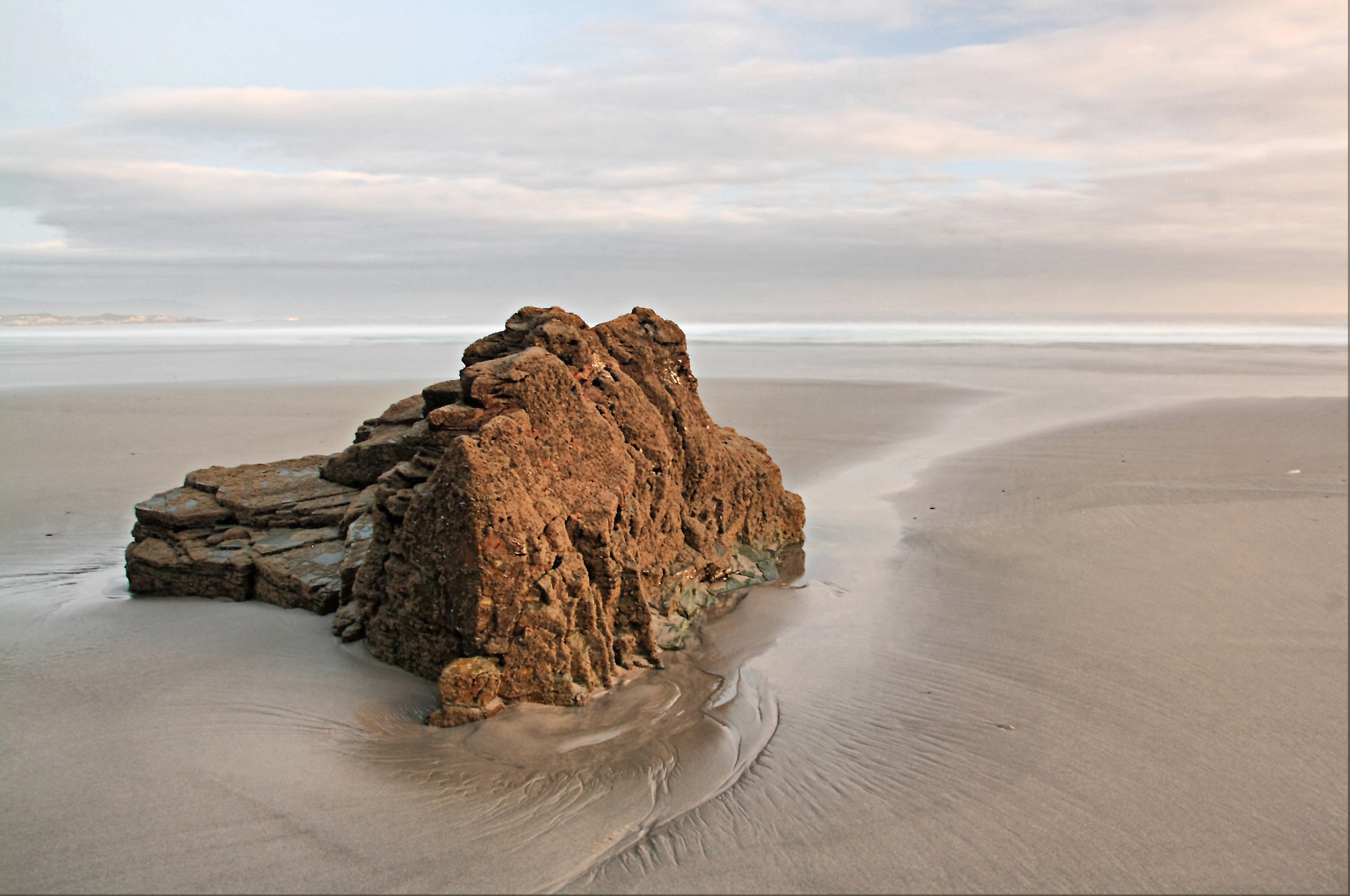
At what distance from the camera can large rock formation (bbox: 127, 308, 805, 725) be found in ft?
14.5

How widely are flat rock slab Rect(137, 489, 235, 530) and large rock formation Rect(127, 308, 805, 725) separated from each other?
0.01 meters

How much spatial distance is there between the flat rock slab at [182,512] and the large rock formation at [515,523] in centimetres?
1

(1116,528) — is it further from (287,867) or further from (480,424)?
(287,867)

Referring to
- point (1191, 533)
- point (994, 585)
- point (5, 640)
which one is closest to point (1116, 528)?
point (1191, 533)

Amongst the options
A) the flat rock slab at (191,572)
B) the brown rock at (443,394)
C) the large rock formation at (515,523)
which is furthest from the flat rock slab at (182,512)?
the brown rock at (443,394)

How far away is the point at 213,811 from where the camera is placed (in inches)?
133

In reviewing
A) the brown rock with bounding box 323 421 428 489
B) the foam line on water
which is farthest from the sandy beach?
the foam line on water

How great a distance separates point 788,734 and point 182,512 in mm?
4230

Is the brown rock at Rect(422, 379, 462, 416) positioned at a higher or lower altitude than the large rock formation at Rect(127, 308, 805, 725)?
higher

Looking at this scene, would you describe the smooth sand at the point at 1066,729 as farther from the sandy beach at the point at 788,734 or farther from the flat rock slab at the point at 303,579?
the flat rock slab at the point at 303,579

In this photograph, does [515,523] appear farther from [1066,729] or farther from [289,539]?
[1066,729]

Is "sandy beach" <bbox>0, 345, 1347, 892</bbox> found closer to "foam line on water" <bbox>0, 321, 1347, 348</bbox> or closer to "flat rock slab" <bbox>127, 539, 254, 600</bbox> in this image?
"flat rock slab" <bbox>127, 539, 254, 600</bbox>

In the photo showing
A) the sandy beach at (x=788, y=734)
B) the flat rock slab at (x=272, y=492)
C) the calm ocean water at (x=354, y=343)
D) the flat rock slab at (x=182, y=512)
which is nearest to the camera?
the sandy beach at (x=788, y=734)

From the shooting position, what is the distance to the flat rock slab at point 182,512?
596cm
